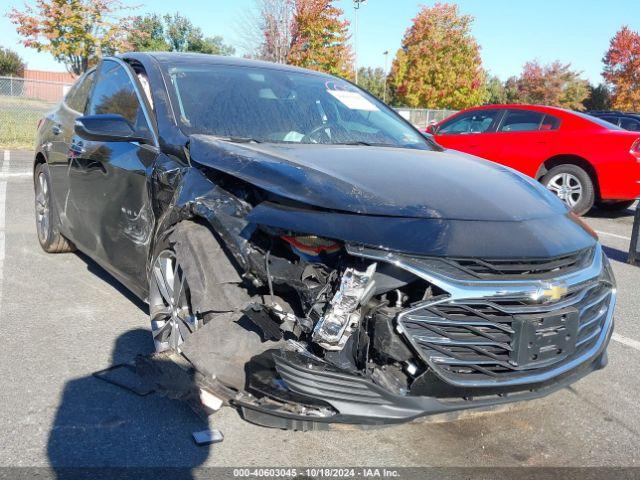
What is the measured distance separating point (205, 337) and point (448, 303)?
1023mm

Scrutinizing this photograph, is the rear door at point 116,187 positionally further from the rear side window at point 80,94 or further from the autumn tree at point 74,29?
the autumn tree at point 74,29

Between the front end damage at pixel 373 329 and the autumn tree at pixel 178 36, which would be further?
the autumn tree at pixel 178 36

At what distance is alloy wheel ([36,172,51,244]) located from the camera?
18.0 ft

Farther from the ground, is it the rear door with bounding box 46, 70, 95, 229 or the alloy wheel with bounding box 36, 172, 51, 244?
the rear door with bounding box 46, 70, 95, 229

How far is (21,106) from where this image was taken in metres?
19.2

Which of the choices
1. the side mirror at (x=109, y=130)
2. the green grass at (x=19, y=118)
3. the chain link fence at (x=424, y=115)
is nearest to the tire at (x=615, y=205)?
the side mirror at (x=109, y=130)

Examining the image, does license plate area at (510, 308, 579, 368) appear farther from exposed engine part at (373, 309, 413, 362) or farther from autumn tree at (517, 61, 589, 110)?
autumn tree at (517, 61, 589, 110)

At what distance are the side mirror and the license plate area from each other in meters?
2.20

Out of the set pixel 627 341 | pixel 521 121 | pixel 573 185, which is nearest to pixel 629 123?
pixel 521 121

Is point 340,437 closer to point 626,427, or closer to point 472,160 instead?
point 626,427

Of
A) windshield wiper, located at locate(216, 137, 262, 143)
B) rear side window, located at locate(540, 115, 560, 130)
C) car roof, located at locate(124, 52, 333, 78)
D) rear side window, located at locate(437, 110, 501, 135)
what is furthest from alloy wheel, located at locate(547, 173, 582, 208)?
windshield wiper, located at locate(216, 137, 262, 143)

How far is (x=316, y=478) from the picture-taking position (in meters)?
2.56

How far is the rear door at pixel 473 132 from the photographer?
32.8 feet

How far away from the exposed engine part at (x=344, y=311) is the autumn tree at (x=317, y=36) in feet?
80.9
